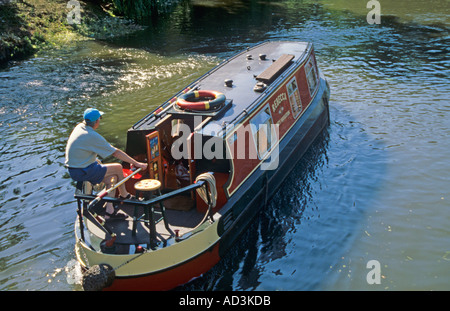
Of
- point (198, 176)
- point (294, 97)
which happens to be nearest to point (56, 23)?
point (294, 97)

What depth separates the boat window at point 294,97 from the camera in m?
11.6

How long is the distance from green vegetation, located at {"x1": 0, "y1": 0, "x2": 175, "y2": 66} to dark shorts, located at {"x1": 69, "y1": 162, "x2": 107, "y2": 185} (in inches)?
595

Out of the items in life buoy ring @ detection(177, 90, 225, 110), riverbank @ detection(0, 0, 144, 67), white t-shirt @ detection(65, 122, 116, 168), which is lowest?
white t-shirt @ detection(65, 122, 116, 168)

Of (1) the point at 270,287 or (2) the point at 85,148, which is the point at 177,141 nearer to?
(2) the point at 85,148

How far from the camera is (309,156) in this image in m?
12.3

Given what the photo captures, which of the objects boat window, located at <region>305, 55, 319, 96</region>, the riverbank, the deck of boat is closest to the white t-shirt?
the deck of boat

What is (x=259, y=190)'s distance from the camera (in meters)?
9.47

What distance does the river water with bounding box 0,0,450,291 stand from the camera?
841cm

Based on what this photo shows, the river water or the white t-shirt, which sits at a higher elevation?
the white t-shirt

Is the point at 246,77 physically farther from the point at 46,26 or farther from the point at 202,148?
the point at 46,26

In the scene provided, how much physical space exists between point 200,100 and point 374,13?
70.6ft

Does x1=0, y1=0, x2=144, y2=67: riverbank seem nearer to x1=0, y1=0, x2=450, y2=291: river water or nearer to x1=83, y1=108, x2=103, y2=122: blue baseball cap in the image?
x1=0, y1=0, x2=450, y2=291: river water

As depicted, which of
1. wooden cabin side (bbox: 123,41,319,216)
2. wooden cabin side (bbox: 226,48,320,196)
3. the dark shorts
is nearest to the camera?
the dark shorts

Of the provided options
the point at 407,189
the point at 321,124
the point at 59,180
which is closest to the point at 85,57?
the point at 59,180
